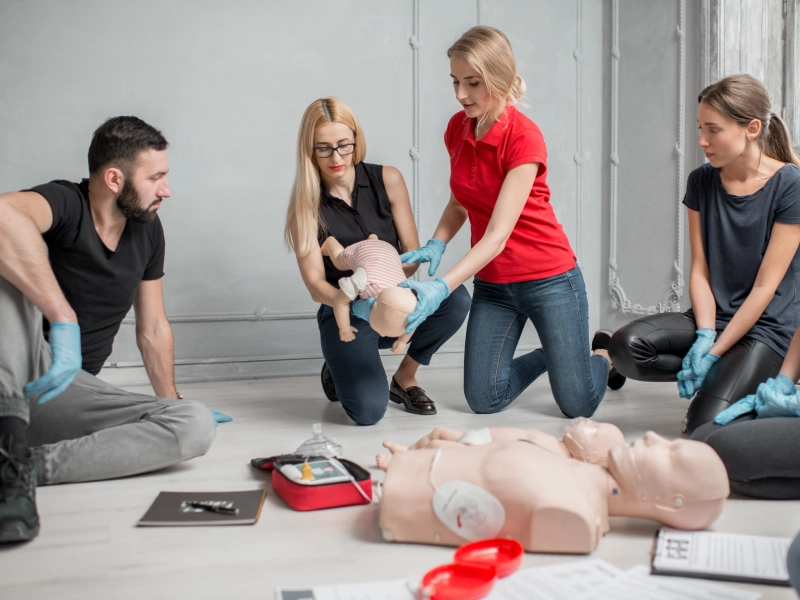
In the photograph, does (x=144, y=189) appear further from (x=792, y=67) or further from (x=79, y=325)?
(x=792, y=67)

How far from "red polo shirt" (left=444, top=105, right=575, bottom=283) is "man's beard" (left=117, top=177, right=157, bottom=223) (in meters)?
1.05

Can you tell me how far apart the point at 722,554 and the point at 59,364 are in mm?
1422

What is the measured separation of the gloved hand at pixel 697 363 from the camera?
7.38 ft

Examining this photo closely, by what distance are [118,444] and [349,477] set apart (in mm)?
593

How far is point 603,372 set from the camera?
8.96 ft

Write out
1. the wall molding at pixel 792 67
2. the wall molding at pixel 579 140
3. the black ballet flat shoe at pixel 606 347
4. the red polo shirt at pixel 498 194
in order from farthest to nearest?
1. the wall molding at pixel 579 140
2. the wall molding at pixel 792 67
3. the black ballet flat shoe at pixel 606 347
4. the red polo shirt at pixel 498 194

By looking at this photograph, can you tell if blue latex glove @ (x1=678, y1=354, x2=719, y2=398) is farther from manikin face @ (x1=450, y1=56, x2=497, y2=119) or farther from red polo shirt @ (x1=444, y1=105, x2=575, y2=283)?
manikin face @ (x1=450, y1=56, x2=497, y2=119)

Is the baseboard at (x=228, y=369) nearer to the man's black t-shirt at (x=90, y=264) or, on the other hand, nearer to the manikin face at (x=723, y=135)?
the man's black t-shirt at (x=90, y=264)

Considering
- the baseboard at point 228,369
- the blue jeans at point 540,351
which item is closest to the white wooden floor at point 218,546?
the blue jeans at point 540,351

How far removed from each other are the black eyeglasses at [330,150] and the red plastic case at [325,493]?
115 cm

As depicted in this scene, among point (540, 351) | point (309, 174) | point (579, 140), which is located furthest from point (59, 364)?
point (579, 140)

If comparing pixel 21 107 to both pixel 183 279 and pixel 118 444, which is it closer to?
pixel 183 279

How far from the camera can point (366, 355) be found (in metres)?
2.57

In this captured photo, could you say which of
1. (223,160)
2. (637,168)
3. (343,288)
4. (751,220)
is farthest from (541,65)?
(343,288)
